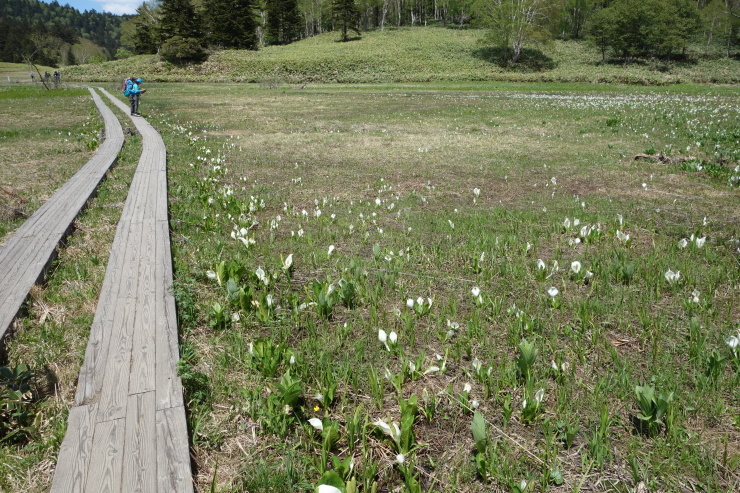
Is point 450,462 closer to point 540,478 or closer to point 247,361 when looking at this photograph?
point 540,478

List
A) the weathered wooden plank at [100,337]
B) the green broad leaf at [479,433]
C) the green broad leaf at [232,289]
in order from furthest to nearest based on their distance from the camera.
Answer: the green broad leaf at [232,289], the weathered wooden plank at [100,337], the green broad leaf at [479,433]

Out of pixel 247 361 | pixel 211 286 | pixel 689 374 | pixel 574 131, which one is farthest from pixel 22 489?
pixel 574 131

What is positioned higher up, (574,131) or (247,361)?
(574,131)

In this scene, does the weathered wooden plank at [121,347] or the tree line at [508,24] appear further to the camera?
the tree line at [508,24]

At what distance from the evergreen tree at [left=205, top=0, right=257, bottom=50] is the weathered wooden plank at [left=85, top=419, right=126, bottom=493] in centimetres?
8959

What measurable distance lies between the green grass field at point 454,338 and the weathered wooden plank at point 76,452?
219 millimetres

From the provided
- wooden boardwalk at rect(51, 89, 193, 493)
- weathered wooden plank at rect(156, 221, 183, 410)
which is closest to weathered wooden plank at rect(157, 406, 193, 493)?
wooden boardwalk at rect(51, 89, 193, 493)

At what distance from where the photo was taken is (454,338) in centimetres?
366

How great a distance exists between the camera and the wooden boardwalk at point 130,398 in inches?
84.5

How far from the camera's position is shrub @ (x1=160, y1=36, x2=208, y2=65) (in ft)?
215

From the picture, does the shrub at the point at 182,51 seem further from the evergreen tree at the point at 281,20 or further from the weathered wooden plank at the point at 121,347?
the weathered wooden plank at the point at 121,347

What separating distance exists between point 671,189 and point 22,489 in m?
10.1

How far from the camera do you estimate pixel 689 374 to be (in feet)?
10.0

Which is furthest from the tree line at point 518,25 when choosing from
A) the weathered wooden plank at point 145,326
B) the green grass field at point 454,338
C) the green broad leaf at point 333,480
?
the green broad leaf at point 333,480
